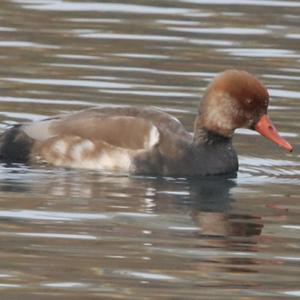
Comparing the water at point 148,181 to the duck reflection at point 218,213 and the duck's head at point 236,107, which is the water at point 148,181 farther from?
the duck's head at point 236,107

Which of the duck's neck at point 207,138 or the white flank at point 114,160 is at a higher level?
the duck's neck at point 207,138

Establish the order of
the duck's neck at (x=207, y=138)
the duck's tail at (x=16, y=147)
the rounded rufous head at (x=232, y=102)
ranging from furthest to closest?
the duck's neck at (x=207, y=138) → the duck's tail at (x=16, y=147) → the rounded rufous head at (x=232, y=102)

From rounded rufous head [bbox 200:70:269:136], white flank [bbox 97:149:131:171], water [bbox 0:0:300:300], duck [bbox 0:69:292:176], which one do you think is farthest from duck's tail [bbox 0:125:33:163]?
rounded rufous head [bbox 200:70:269:136]

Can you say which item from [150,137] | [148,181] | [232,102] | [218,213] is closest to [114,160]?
[150,137]

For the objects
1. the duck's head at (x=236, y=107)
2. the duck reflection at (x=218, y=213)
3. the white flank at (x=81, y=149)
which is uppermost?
the duck's head at (x=236, y=107)

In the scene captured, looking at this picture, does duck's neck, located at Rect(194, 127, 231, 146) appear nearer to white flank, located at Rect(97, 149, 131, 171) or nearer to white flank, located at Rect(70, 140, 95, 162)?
white flank, located at Rect(97, 149, 131, 171)

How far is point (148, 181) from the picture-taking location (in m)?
13.1

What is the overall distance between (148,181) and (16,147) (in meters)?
1.26

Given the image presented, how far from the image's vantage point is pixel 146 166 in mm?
13367

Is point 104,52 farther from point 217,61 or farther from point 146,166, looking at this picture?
point 146,166

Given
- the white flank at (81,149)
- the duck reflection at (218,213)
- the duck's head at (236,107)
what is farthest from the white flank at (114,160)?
the duck's head at (236,107)

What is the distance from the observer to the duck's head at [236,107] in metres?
13.5

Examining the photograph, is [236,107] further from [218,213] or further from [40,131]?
[218,213]

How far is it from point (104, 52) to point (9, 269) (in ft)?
28.2
